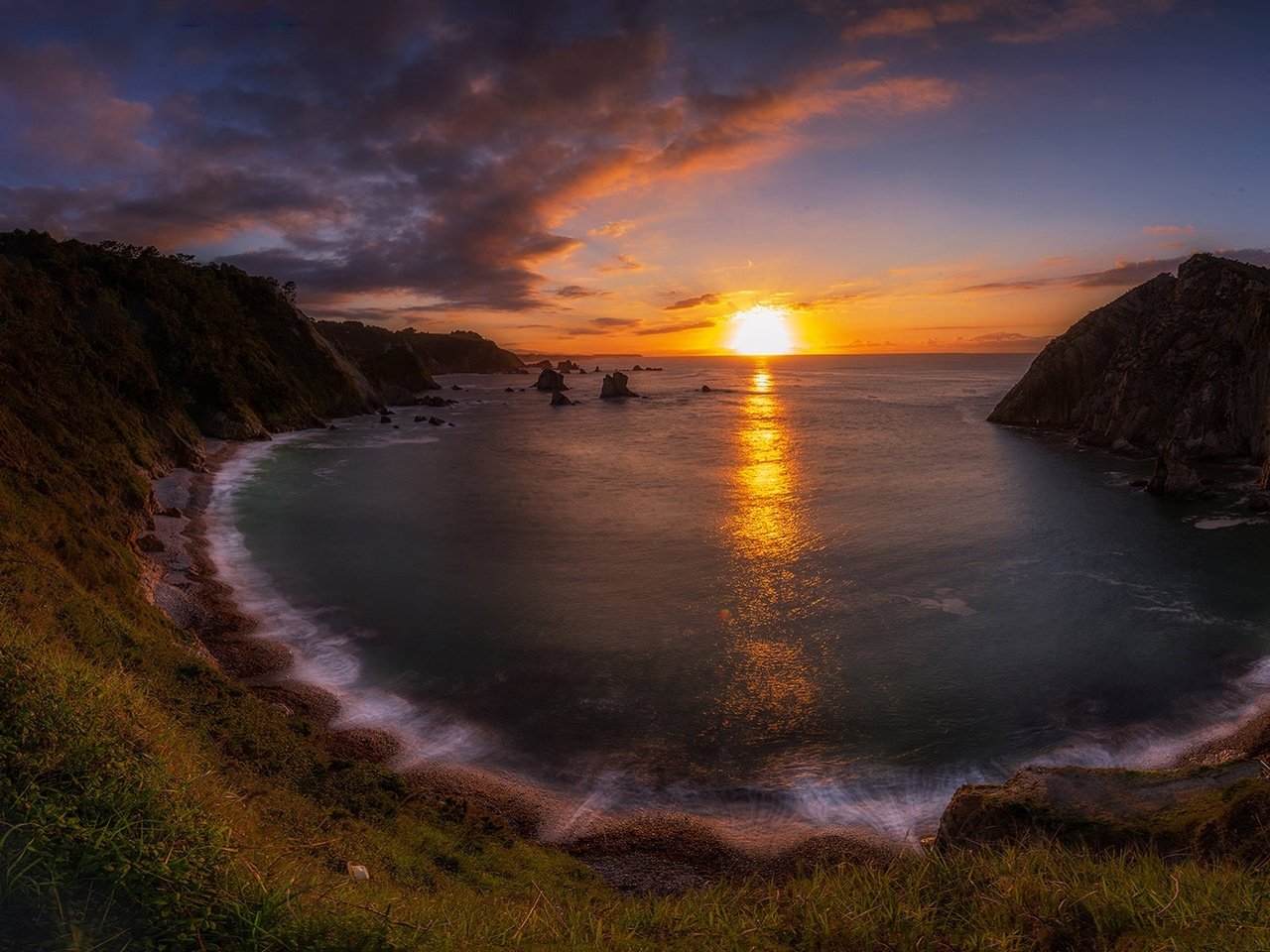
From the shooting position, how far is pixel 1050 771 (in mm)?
10102

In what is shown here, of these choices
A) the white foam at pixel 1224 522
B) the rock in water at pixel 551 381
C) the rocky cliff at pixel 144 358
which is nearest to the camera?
the rocky cliff at pixel 144 358

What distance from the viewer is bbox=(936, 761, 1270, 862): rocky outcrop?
730cm

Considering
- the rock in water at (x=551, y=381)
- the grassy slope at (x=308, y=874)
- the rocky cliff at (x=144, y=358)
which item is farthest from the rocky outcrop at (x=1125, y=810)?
the rock in water at (x=551, y=381)

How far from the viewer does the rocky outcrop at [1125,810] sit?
24.0 feet

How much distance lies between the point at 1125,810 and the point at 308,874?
10391mm

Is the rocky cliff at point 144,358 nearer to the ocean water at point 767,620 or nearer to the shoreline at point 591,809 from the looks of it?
the ocean water at point 767,620

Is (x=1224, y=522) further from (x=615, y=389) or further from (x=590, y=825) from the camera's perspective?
(x=615, y=389)

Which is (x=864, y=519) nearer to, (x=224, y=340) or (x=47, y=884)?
(x=47, y=884)

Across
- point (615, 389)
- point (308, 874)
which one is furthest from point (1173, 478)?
point (615, 389)

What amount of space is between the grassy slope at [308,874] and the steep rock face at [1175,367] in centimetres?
6263

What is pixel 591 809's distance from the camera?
14047 millimetres

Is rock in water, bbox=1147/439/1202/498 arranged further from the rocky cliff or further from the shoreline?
the rocky cliff

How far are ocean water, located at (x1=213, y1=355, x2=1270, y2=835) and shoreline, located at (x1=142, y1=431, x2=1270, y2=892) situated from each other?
0.53 m

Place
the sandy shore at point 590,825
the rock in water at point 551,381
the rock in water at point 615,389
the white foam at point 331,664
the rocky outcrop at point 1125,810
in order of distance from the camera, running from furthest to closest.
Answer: the rock in water at point 551,381 → the rock in water at point 615,389 → the white foam at point 331,664 → the sandy shore at point 590,825 → the rocky outcrop at point 1125,810
